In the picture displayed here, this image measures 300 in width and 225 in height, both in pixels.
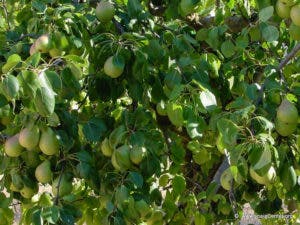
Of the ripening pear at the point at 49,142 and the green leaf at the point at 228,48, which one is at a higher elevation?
the green leaf at the point at 228,48

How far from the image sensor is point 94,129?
5.74 feet

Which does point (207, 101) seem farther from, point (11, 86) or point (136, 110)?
point (11, 86)

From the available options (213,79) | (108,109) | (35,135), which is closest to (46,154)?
(35,135)

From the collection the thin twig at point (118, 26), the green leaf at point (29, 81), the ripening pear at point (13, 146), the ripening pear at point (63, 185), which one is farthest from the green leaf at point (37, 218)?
the thin twig at point (118, 26)

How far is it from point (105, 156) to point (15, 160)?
289mm

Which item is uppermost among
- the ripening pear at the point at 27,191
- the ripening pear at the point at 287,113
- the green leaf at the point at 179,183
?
the ripening pear at the point at 287,113

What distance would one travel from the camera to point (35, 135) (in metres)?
1.61

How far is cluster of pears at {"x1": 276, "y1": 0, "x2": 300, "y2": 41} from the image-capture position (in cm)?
137

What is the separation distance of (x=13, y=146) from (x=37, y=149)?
7 cm

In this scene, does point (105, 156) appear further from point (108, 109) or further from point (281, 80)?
point (281, 80)

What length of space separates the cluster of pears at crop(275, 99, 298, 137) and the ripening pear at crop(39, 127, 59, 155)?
1.96ft

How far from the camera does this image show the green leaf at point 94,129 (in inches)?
68.2

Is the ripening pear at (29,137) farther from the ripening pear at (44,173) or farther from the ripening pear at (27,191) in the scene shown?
the ripening pear at (27,191)

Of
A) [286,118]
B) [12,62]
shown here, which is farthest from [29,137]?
[286,118]
